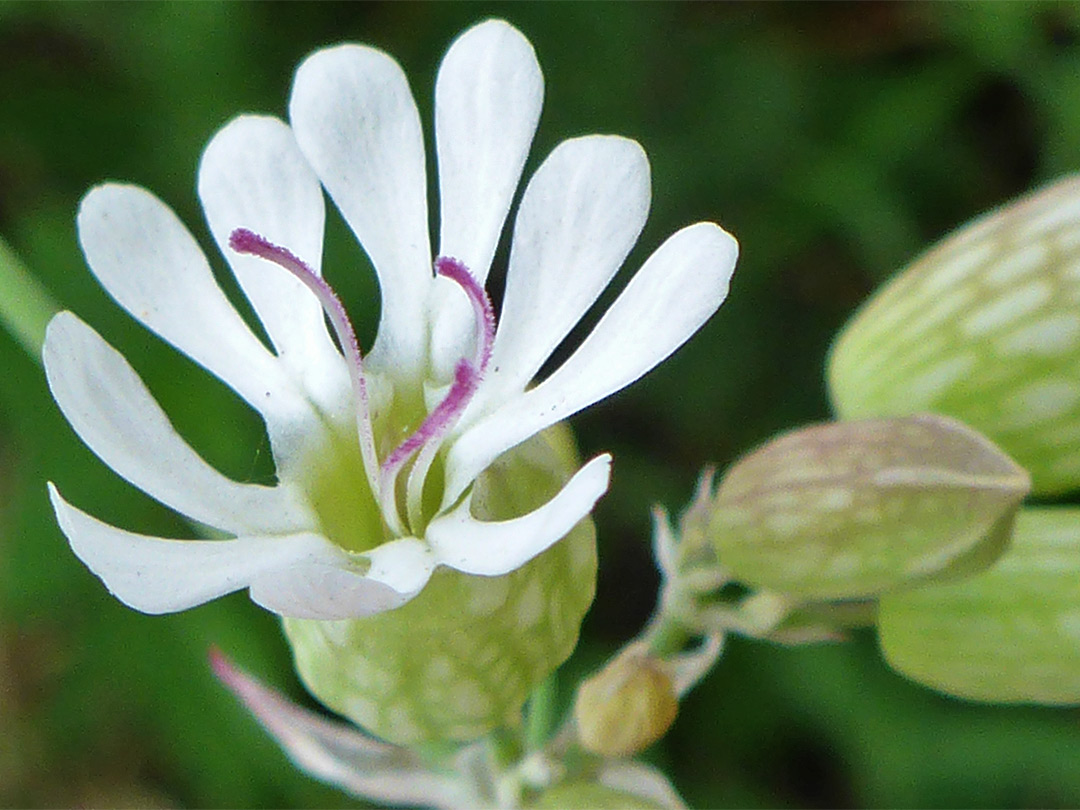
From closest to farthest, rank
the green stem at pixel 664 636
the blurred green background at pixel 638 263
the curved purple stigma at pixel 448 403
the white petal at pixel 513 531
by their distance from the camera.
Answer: the white petal at pixel 513 531 → the curved purple stigma at pixel 448 403 → the green stem at pixel 664 636 → the blurred green background at pixel 638 263

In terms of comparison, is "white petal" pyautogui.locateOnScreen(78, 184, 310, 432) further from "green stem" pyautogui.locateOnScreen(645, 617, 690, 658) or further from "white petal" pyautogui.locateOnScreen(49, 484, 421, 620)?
"green stem" pyautogui.locateOnScreen(645, 617, 690, 658)

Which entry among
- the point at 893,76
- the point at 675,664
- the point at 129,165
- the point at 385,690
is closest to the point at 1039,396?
the point at 675,664

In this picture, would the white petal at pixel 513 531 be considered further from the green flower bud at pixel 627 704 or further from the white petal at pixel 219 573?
the green flower bud at pixel 627 704

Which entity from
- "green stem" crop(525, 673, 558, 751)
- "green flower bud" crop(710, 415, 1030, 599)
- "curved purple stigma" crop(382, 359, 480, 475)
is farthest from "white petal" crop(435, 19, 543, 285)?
"green stem" crop(525, 673, 558, 751)

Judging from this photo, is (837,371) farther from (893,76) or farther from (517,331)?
(893,76)

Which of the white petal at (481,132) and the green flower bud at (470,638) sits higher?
the white petal at (481,132)

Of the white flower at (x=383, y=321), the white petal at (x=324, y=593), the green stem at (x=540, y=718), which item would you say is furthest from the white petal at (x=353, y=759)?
the white petal at (x=324, y=593)
